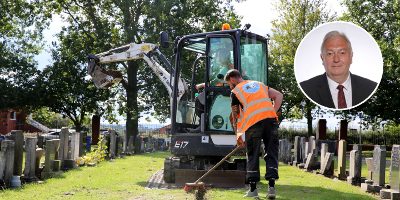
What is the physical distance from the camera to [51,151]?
32.6 feet

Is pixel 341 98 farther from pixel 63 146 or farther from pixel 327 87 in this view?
pixel 63 146

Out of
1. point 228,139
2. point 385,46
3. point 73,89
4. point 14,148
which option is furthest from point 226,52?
point 385,46

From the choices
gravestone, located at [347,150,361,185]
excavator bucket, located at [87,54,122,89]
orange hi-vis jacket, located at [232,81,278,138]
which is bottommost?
gravestone, located at [347,150,361,185]

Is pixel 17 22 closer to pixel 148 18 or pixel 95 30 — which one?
pixel 95 30

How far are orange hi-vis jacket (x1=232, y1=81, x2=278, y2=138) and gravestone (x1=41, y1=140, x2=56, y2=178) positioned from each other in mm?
5516

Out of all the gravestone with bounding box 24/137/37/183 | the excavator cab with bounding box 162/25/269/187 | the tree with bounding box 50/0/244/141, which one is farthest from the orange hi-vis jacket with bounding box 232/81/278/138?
the tree with bounding box 50/0/244/141

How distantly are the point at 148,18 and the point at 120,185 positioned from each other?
750 inches

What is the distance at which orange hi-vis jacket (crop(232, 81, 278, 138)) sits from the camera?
6387 millimetres

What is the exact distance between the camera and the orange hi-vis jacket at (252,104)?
6.39 m

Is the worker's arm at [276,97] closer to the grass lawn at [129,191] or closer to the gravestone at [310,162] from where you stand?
the grass lawn at [129,191]

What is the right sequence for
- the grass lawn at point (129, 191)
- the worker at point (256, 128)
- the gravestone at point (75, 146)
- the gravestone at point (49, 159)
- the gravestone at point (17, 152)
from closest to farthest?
the worker at point (256, 128) → the grass lawn at point (129, 191) → the gravestone at point (17, 152) → the gravestone at point (49, 159) → the gravestone at point (75, 146)

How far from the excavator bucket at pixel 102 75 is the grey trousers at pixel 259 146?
9019 millimetres

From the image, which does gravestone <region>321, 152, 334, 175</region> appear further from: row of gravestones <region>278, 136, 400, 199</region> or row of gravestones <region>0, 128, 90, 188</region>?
row of gravestones <region>0, 128, 90, 188</region>

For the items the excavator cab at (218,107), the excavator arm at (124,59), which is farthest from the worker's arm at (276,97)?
the excavator arm at (124,59)
